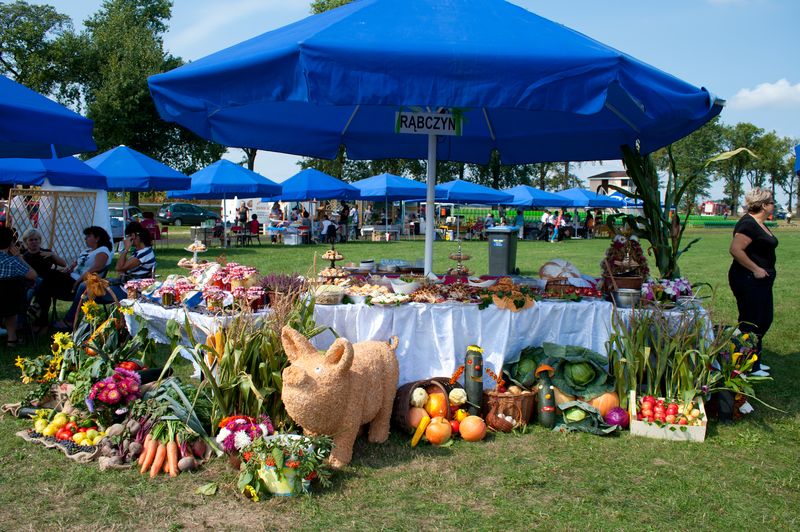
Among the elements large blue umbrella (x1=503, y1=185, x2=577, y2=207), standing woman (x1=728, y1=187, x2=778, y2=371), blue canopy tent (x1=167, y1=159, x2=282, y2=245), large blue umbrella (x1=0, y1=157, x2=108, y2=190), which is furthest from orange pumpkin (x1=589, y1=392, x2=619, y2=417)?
large blue umbrella (x1=503, y1=185, x2=577, y2=207)

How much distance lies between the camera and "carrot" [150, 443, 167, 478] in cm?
370

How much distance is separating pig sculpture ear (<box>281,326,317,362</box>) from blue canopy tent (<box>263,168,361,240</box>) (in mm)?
→ 19710

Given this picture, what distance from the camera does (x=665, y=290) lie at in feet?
17.0

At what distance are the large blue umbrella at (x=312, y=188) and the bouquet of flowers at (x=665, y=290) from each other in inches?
737

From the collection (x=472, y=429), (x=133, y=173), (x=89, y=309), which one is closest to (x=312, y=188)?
(x=133, y=173)

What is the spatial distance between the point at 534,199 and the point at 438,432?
2577cm

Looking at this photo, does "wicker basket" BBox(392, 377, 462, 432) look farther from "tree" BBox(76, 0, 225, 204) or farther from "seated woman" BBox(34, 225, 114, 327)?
"tree" BBox(76, 0, 225, 204)

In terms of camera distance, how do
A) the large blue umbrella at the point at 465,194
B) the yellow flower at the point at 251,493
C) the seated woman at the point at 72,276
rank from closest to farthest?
the yellow flower at the point at 251,493
the seated woman at the point at 72,276
the large blue umbrella at the point at 465,194

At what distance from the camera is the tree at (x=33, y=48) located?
100ft

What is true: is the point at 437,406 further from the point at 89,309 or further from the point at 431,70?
the point at 89,309

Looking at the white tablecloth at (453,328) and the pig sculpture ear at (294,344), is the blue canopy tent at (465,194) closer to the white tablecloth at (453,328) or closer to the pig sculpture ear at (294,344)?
the white tablecloth at (453,328)

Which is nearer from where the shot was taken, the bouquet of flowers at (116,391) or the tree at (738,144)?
the bouquet of flowers at (116,391)

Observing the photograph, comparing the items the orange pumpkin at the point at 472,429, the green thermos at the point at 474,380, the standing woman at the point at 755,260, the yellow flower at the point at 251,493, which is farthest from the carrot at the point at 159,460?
the standing woman at the point at 755,260

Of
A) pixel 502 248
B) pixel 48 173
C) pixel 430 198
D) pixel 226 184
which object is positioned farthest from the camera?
pixel 226 184
